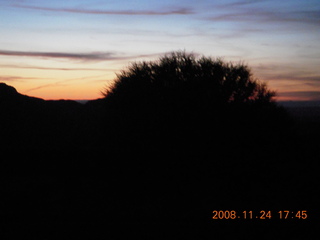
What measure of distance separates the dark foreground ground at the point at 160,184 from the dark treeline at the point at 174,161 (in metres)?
0.05

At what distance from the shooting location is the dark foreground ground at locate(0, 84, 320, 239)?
30.3 ft

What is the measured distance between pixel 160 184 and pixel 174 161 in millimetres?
1677

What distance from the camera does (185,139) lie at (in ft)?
56.0

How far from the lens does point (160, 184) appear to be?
15.8 meters

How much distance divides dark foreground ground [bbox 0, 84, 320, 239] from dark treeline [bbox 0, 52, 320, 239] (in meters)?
0.05

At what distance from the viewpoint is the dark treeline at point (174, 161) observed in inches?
453

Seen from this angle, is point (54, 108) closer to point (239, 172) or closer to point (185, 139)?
point (185, 139)
